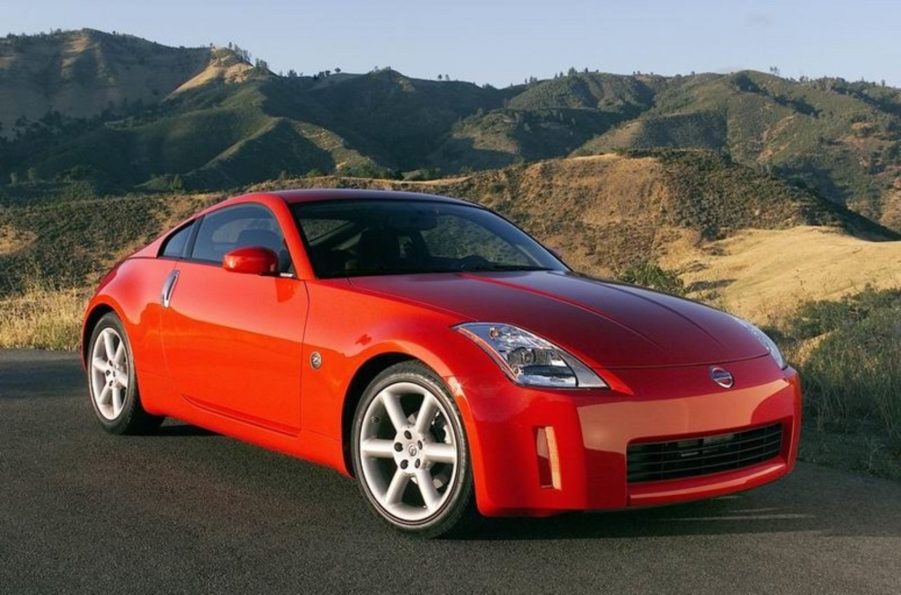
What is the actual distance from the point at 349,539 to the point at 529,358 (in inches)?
41.2

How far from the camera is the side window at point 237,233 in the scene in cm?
544

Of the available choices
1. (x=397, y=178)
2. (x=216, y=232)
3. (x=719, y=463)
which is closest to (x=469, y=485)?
(x=719, y=463)

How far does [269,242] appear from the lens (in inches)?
215

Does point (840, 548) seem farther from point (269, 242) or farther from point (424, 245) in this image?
point (269, 242)

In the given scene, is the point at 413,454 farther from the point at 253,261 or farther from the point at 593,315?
the point at 253,261

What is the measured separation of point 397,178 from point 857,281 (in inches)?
1531

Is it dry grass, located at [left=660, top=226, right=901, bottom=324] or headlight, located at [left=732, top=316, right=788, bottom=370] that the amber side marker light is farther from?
dry grass, located at [left=660, top=226, right=901, bottom=324]

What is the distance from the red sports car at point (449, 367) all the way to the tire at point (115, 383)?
260 millimetres

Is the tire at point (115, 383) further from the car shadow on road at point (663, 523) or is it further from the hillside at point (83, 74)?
the hillside at point (83, 74)

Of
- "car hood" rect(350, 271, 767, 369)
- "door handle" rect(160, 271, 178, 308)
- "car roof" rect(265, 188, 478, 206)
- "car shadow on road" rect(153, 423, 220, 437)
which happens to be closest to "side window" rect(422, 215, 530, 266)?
"car roof" rect(265, 188, 478, 206)

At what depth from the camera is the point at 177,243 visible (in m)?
6.27

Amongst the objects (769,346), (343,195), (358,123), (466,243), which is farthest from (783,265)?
(358,123)

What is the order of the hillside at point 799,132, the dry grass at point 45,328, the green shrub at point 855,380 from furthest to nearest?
1. the hillside at point 799,132
2. the dry grass at point 45,328
3. the green shrub at point 855,380

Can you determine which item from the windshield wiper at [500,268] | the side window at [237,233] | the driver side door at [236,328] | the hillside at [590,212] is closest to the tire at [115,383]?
the driver side door at [236,328]
